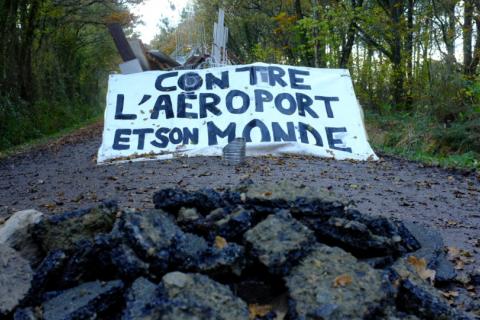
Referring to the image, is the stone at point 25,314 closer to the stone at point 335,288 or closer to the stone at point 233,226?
the stone at point 233,226

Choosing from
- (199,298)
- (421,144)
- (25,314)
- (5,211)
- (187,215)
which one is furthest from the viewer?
(421,144)

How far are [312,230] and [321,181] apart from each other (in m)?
3.20

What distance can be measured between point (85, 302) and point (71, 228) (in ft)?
2.67

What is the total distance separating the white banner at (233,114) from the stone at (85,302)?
17.9ft

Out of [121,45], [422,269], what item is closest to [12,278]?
[422,269]

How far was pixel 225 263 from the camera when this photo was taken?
3.05 metres

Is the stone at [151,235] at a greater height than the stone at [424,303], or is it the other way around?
the stone at [151,235]

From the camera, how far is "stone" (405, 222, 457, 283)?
3.52 metres

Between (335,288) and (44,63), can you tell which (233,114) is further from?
(44,63)

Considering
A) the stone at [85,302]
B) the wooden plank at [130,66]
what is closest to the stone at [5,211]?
the stone at [85,302]

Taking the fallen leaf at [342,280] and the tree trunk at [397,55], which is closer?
the fallen leaf at [342,280]

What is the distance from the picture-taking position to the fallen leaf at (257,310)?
2.96m

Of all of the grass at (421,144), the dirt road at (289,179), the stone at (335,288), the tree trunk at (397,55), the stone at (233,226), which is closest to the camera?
the stone at (335,288)

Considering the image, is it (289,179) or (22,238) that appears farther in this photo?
(289,179)
